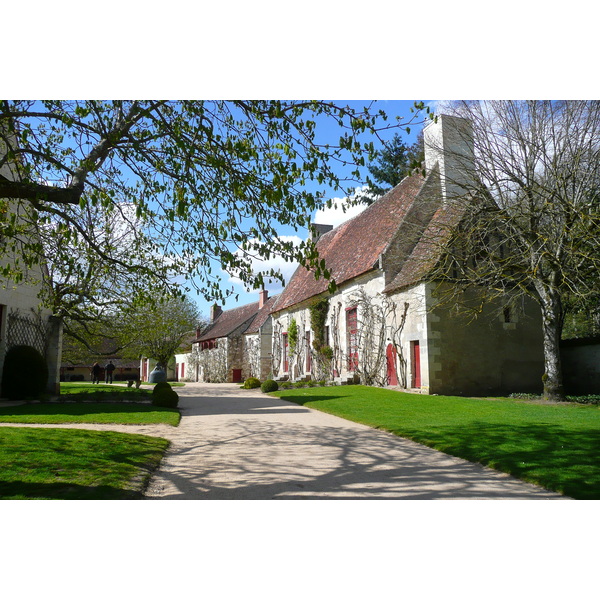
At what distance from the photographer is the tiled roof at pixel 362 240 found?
726 inches

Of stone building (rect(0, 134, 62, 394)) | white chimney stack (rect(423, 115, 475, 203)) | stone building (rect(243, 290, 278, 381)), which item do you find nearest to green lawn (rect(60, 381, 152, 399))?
stone building (rect(0, 134, 62, 394))

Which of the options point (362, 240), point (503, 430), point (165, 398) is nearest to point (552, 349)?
point (503, 430)

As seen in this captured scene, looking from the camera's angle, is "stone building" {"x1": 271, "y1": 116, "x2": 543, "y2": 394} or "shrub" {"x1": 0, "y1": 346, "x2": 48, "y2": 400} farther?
"stone building" {"x1": 271, "y1": 116, "x2": 543, "y2": 394}

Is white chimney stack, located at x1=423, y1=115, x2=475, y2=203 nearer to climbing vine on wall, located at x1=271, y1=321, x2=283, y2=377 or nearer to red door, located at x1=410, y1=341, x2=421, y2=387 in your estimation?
red door, located at x1=410, y1=341, x2=421, y2=387

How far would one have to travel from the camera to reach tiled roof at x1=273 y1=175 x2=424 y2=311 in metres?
18.4

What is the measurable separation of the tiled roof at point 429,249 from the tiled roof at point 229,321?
21.1 meters

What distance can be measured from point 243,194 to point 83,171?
1880mm

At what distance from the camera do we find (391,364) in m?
17.0

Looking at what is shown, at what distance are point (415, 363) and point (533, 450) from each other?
910 centimetres

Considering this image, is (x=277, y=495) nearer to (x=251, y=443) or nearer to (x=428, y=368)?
(x=251, y=443)

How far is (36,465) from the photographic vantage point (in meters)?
5.73

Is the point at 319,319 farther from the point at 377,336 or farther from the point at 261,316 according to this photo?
the point at 261,316

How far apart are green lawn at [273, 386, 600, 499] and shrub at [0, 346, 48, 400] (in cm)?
Answer: 804

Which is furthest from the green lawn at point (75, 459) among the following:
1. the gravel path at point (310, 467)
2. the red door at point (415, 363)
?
the red door at point (415, 363)
